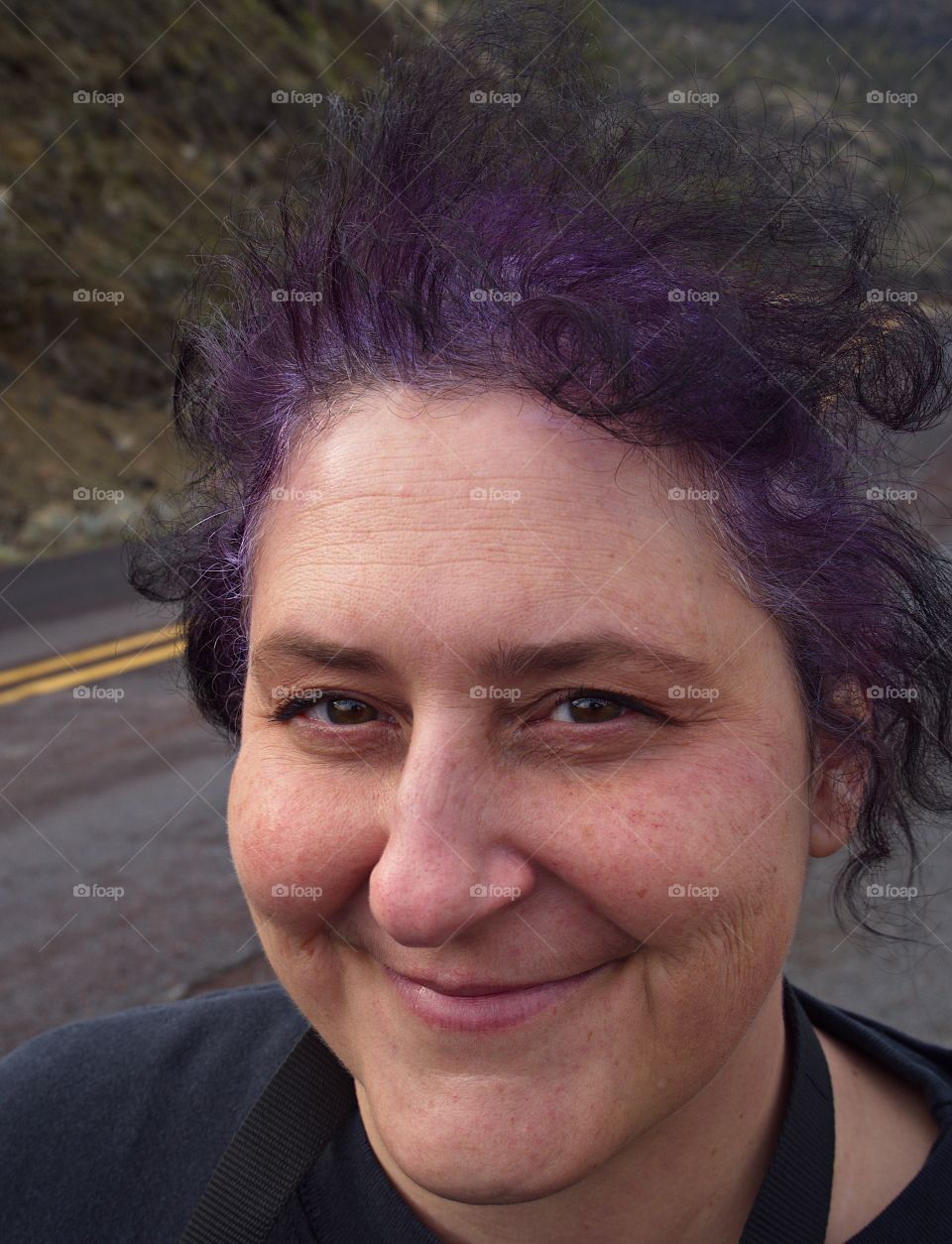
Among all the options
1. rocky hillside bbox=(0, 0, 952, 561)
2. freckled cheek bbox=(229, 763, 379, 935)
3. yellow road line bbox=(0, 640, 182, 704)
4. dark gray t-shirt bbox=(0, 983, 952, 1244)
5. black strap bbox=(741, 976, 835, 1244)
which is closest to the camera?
freckled cheek bbox=(229, 763, 379, 935)

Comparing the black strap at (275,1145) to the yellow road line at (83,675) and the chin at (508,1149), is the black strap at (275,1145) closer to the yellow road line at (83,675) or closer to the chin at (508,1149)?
the chin at (508,1149)

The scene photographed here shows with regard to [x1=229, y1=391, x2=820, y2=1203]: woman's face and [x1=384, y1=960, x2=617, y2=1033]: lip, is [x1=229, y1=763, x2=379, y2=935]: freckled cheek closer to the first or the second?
[x1=229, y1=391, x2=820, y2=1203]: woman's face

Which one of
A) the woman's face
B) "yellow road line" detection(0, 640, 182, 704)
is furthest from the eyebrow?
"yellow road line" detection(0, 640, 182, 704)

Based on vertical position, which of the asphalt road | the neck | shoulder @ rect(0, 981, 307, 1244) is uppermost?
the neck

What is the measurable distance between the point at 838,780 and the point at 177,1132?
1110 mm

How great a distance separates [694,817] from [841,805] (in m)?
0.42

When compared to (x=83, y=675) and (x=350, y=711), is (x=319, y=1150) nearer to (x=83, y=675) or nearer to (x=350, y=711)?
(x=350, y=711)

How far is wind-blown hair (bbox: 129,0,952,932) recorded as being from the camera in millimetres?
1536

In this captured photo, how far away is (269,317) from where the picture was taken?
5.94 ft

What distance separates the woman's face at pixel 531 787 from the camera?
1413 millimetres

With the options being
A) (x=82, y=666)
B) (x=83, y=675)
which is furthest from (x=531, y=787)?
(x=82, y=666)

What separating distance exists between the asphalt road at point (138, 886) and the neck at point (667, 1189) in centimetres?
95

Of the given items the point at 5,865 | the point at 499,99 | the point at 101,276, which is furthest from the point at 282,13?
the point at 499,99

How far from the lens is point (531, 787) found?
1443 millimetres
